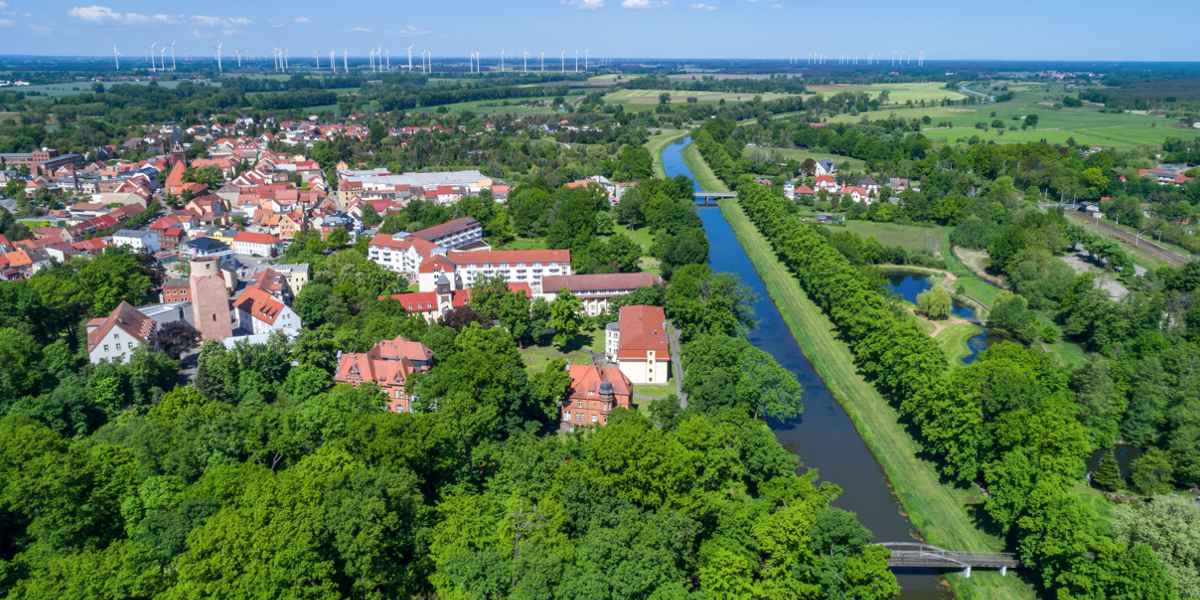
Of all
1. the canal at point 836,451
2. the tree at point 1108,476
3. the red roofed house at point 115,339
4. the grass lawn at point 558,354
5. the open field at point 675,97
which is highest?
the open field at point 675,97

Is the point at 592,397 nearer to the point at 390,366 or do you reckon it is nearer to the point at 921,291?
the point at 390,366

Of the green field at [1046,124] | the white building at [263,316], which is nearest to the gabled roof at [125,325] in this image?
the white building at [263,316]

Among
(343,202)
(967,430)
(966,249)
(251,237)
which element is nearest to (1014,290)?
(966,249)

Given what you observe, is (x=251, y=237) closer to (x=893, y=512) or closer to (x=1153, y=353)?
(x=893, y=512)

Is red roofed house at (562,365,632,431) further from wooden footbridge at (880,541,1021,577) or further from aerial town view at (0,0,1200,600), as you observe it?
wooden footbridge at (880,541,1021,577)

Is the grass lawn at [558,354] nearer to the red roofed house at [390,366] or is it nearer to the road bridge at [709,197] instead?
the red roofed house at [390,366]

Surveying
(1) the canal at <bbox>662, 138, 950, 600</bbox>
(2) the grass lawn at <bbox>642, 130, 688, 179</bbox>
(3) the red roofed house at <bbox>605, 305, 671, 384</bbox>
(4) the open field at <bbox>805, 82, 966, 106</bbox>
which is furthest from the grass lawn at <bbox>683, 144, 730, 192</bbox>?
(4) the open field at <bbox>805, 82, 966, 106</bbox>
